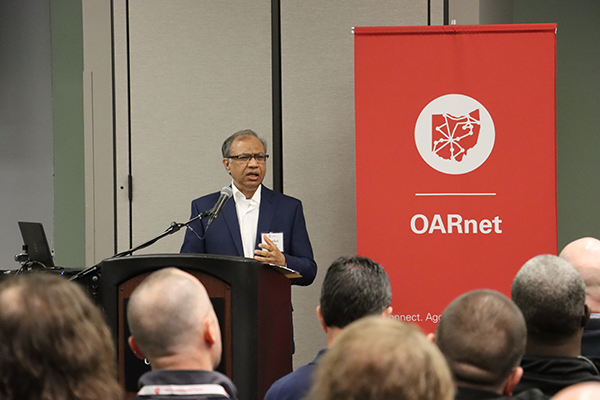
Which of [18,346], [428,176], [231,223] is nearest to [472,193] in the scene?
[428,176]

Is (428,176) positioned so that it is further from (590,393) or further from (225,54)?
(590,393)

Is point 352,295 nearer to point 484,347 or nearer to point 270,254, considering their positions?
point 484,347

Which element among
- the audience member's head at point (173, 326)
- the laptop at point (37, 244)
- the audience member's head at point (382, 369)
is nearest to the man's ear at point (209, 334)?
the audience member's head at point (173, 326)

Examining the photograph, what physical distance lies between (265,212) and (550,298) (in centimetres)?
206

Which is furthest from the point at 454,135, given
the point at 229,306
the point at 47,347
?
the point at 47,347

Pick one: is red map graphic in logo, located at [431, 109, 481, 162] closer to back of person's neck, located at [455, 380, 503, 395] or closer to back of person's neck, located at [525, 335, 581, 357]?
back of person's neck, located at [525, 335, 581, 357]

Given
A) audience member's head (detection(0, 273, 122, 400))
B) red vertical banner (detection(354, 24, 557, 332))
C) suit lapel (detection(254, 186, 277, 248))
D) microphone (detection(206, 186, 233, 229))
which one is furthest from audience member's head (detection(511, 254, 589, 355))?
suit lapel (detection(254, 186, 277, 248))

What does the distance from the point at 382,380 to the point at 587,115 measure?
14.1 feet

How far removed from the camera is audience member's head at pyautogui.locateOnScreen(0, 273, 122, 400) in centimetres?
113

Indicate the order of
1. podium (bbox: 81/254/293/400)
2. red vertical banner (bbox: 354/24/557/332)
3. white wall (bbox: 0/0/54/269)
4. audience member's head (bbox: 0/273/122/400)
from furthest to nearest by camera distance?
1. white wall (bbox: 0/0/54/269)
2. red vertical banner (bbox: 354/24/557/332)
3. podium (bbox: 81/254/293/400)
4. audience member's head (bbox: 0/273/122/400)

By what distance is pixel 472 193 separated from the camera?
3.53 m

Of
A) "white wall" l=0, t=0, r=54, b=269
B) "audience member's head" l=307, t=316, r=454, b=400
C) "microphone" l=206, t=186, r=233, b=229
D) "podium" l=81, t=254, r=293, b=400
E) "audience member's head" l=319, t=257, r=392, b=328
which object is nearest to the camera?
"audience member's head" l=307, t=316, r=454, b=400

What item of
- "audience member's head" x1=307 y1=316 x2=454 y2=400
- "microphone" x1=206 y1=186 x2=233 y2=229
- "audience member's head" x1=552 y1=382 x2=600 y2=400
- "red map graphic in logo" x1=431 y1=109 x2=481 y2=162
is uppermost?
"red map graphic in logo" x1=431 y1=109 x2=481 y2=162

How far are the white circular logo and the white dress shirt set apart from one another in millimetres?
983
